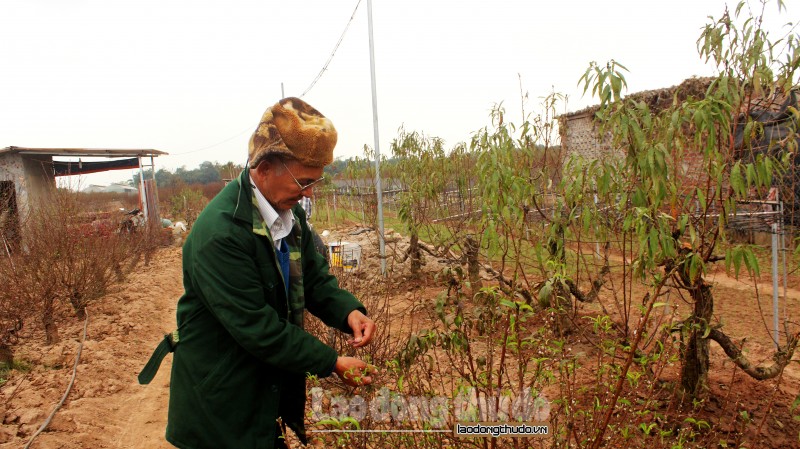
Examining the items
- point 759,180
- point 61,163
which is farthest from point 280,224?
point 61,163

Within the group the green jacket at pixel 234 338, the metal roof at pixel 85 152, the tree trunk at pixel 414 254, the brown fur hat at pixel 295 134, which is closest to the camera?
the green jacket at pixel 234 338

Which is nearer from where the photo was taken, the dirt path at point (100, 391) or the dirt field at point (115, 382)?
the dirt field at point (115, 382)

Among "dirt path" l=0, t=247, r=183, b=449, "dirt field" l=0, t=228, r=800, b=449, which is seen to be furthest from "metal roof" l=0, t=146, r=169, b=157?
"dirt path" l=0, t=247, r=183, b=449

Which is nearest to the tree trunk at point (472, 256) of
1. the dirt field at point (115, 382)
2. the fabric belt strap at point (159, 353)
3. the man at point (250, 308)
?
the dirt field at point (115, 382)

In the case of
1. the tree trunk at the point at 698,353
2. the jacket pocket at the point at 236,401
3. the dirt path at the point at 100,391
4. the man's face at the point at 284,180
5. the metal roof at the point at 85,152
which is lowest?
the dirt path at the point at 100,391

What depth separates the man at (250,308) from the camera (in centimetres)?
151

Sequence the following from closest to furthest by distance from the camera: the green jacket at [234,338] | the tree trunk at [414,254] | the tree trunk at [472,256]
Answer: the green jacket at [234,338] < the tree trunk at [472,256] < the tree trunk at [414,254]

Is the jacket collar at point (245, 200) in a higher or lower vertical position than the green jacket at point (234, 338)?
higher

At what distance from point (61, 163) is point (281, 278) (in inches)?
599

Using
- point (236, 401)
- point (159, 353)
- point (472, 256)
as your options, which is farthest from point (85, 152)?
point (236, 401)

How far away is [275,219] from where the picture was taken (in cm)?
172

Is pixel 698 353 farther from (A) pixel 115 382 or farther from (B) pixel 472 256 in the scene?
(A) pixel 115 382

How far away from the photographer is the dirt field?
3520mm

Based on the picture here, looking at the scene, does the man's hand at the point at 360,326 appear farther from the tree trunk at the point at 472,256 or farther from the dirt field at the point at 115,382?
the tree trunk at the point at 472,256
